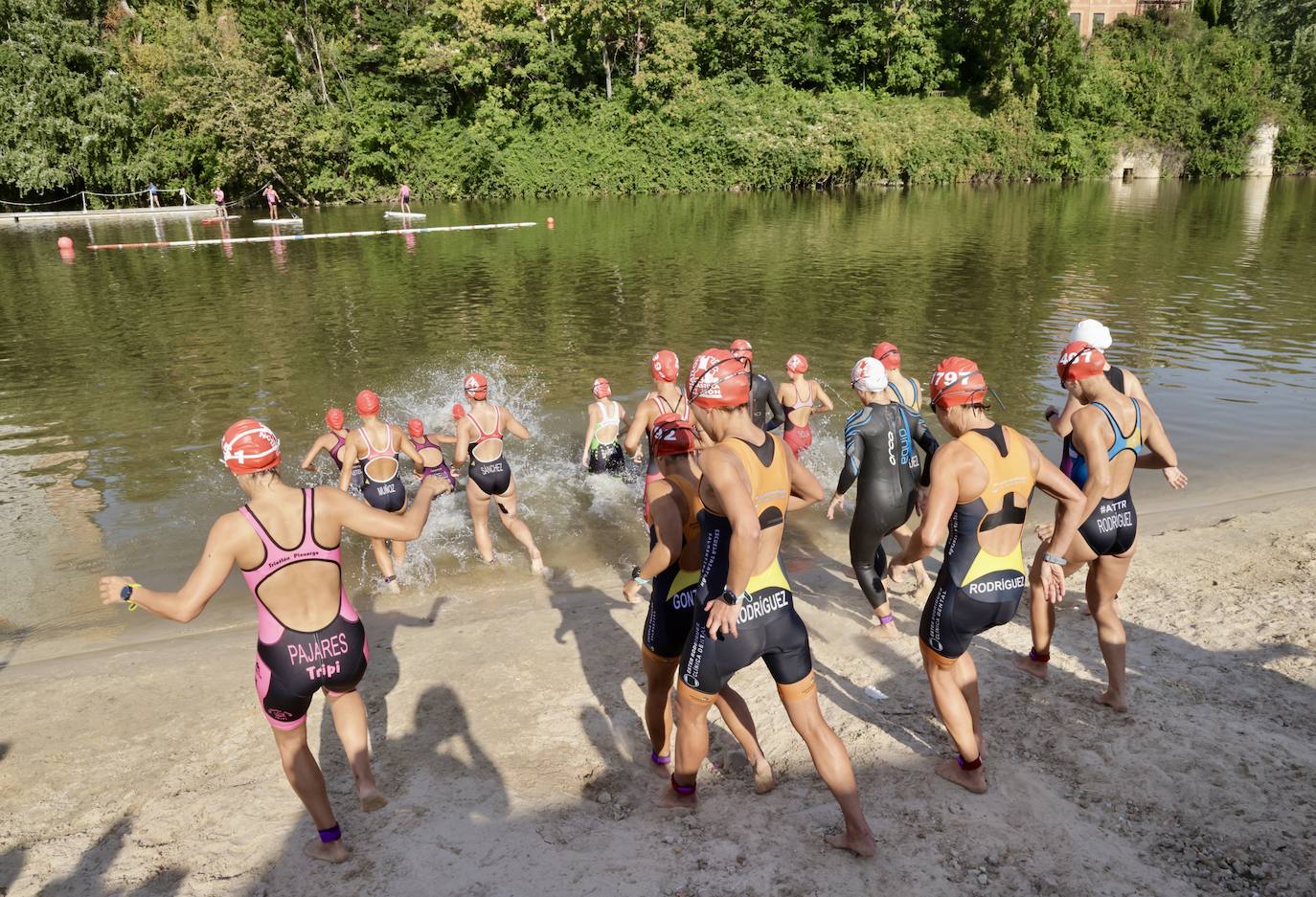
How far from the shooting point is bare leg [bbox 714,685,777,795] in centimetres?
461

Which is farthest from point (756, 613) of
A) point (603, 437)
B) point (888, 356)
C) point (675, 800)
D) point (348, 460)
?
point (603, 437)

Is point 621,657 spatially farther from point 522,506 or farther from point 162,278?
point 162,278

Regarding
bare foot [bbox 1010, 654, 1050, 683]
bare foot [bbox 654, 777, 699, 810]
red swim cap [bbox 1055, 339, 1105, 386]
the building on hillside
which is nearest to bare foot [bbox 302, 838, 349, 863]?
bare foot [bbox 654, 777, 699, 810]

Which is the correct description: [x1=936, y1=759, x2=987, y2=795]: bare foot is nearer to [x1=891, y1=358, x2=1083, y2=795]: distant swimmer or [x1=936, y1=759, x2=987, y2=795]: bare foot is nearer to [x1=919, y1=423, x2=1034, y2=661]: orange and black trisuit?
[x1=891, y1=358, x2=1083, y2=795]: distant swimmer

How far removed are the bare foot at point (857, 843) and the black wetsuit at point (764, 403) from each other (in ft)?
16.7

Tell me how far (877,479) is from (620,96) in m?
53.4

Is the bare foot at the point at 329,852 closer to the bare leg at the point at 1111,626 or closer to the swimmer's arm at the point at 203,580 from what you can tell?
→ the swimmer's arm at the point at 203,580

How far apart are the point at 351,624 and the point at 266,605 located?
1.45ft

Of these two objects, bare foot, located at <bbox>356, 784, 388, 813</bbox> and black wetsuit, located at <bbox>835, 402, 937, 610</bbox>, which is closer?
bare foot, located at <bbox>356, 784, 388, 813</bbox>

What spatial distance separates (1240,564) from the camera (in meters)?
7.33

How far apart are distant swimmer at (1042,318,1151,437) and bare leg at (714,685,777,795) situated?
2707 mm

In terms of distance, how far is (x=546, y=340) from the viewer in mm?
18422

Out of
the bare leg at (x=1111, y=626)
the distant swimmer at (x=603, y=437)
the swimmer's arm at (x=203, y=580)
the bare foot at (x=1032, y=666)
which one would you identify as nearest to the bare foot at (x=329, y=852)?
the swimmer's arm at (x=203, y=580)

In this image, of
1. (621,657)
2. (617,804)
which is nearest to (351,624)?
(617,804)
